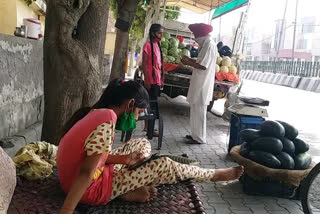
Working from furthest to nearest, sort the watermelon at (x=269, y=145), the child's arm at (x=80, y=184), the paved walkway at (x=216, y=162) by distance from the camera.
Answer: the watermelon at (x=269, y=145), the paved walkway at (x=216, y=162), the child's arm at (x=80, y=184)

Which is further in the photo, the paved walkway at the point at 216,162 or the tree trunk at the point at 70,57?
the paved walkway at the point at 216,162

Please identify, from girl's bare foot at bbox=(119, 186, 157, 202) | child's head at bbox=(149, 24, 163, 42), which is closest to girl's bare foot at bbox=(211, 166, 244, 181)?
girl's bare foot at bbox=(119, 186, 157, 202)

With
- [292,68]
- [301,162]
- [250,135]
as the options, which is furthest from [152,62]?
[292,68]

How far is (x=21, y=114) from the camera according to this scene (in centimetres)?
475

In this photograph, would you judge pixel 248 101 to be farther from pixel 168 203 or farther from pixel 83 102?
pixel 168 203

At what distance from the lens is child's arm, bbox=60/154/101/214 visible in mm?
2020

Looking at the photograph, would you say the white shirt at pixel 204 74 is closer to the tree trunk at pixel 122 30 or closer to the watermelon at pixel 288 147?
the watermelon at pixel 288 147

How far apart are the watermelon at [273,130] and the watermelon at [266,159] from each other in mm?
280

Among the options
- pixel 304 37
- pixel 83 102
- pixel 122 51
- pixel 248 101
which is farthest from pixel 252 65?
pixel 83 102

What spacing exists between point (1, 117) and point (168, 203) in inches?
97.3

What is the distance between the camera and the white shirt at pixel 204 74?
5.81 meters

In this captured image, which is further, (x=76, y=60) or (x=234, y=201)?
(x=234, y=201)

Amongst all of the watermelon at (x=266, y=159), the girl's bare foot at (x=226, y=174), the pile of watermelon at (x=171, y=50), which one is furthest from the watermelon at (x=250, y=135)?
the pile of watermelon at (x=171, y=50)

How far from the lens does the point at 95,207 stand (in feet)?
8.23
